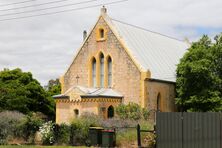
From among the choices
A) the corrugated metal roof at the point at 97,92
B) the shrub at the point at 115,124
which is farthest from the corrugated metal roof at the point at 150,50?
the shrub at the point at 115,124

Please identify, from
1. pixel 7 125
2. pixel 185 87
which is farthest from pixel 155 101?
pixel 7 125

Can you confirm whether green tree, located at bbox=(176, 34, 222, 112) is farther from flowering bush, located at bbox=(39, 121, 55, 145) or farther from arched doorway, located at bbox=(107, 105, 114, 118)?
flowering bush, located at bbox=(39, 121, 55, 145)

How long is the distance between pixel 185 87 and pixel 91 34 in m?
10.7

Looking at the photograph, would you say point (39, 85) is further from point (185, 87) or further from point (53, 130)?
point (53, 130)

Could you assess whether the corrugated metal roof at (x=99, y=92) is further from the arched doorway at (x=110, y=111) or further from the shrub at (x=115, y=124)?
the shrub at (x=115, y=124)

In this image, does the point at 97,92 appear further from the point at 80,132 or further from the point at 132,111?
the point at 80,132

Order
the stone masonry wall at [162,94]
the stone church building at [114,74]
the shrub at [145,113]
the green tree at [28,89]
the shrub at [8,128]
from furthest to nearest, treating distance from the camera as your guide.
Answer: the green tree at [28,89] < the stone masonry wall at [162,94] < the stone church building at [114,74] < the shrub at [145,113] < the shrub at [8,128]

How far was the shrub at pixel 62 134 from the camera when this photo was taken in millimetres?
30297

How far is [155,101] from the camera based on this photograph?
43.0m

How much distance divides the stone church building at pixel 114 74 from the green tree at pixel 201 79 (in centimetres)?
271

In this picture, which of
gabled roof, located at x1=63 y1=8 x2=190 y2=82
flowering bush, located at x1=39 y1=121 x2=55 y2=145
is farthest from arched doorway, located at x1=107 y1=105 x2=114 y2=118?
flowering bush, located at x1=39 y1=121 x2=55 y2=145

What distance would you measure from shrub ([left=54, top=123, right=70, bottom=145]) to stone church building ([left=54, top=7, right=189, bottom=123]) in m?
8.64

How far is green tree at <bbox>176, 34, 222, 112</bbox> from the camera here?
40.1 metres

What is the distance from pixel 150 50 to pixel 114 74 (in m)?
5.40
